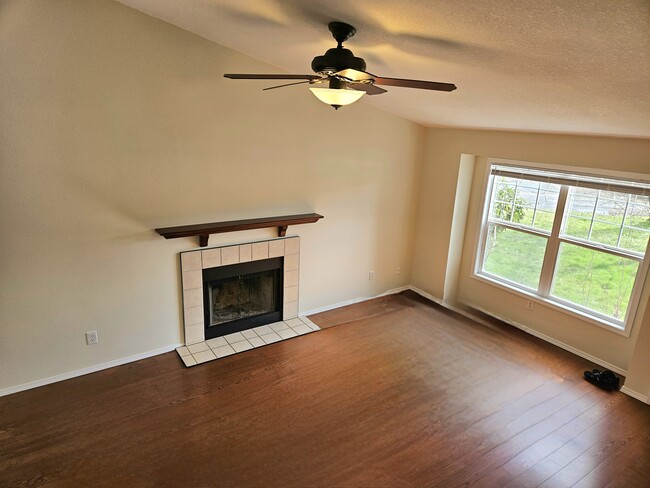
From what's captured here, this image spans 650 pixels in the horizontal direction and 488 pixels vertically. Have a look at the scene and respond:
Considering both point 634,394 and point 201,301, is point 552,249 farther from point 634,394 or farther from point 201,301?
point 201,301

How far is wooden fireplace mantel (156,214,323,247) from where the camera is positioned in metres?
3.61

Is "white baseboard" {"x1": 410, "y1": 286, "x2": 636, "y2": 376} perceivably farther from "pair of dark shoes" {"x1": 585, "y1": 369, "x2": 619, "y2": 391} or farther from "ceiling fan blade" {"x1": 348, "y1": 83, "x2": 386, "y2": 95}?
"ceiling fan blade" {"x1": 348, "y1": 83, "x2": 386, "y2": 95}

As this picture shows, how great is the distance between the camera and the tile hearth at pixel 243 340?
3902 millimetres

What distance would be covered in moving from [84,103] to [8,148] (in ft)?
1.98

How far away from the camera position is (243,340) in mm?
4195

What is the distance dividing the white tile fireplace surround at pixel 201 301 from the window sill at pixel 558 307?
7.28ft

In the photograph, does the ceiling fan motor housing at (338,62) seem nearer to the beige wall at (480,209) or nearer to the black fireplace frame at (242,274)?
the black fireplace frame at (242,274)

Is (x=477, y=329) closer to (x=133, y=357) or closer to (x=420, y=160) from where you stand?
(x=420, y=160)

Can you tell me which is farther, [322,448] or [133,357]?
[133,357]

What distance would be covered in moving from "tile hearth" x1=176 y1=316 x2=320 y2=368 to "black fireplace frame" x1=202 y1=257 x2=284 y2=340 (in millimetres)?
57

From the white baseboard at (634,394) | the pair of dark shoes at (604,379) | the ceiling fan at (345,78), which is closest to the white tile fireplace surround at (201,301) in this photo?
the ceiling fan at (345,78)

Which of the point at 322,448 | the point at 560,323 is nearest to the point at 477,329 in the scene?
the point at 560,323

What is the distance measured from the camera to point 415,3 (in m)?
1.98

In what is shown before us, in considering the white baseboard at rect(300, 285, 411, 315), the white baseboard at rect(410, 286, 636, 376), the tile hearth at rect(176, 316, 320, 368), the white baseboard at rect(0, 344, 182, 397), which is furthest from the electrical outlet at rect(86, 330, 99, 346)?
the white baseboard at rect(410, 286, 636, 376)
